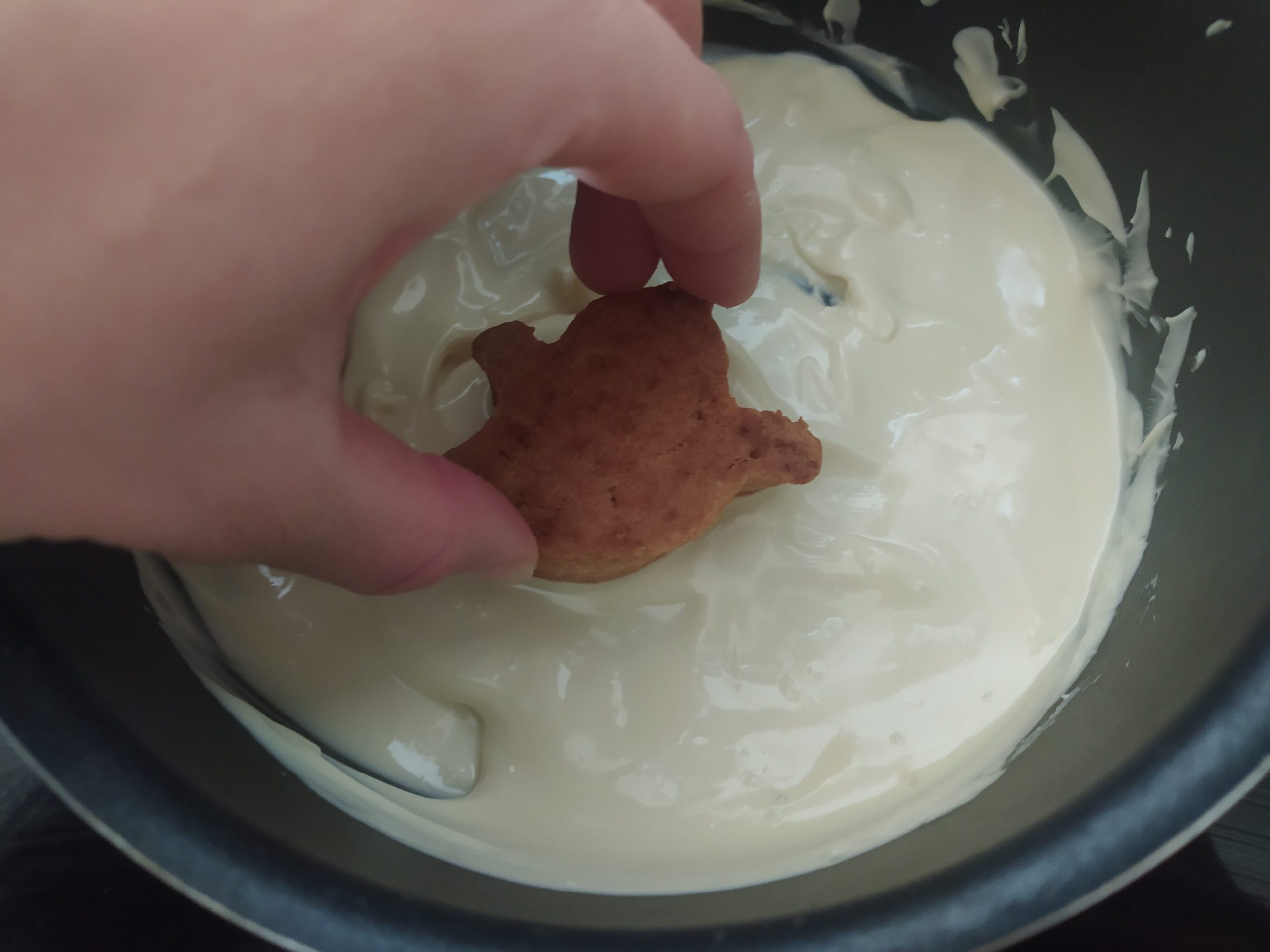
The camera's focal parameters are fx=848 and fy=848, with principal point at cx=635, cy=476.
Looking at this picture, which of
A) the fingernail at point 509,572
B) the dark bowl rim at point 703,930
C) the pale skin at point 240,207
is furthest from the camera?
the fingernail at point 509,572

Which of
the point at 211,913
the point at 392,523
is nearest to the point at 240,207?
the point at 392,523

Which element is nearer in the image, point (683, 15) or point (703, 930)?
point (703, 930)

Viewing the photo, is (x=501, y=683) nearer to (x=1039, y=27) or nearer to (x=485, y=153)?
(x=485, y=153)

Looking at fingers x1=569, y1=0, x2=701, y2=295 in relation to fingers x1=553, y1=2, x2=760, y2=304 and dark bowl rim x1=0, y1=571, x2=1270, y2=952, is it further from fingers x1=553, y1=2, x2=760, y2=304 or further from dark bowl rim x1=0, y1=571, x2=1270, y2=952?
dark bowl rim x1=0, y1=571, x2=1270, y2=952

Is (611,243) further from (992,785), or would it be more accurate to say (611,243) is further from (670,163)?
(992,785)

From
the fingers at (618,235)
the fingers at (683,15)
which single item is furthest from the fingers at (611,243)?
the fingers at (683,15)

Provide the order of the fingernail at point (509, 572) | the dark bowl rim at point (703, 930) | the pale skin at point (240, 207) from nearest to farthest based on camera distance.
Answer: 1. the pale skin at point (240, 207)
2. the dark bowl rim at point (703, 930)
3. the fingernail at point (509, 572)

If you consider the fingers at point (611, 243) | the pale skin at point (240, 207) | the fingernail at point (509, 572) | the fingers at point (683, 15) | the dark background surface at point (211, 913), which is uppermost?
the pale skin at point (240, 207)

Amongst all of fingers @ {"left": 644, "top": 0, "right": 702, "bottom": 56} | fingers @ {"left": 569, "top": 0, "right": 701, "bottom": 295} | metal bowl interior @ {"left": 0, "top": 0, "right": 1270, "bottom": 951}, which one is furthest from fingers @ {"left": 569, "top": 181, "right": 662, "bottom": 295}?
metal bowl interior @ {"left": 0, "top": 0, "right": 1270, "bottom": 951}

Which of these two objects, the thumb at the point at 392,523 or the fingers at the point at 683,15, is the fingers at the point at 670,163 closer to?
the fingers at the point at 683,15
